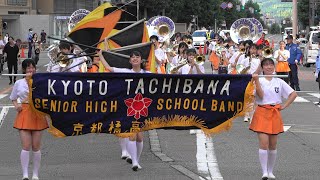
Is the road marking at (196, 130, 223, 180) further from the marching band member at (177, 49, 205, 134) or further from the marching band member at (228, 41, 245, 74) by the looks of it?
the marching band member at (228, 41, 245, 74)

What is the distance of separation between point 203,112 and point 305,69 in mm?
27413

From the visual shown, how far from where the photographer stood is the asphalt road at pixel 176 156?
985cm

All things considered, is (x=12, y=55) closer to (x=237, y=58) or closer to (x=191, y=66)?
(x=237, y=58)

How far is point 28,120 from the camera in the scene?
9086 millimetres

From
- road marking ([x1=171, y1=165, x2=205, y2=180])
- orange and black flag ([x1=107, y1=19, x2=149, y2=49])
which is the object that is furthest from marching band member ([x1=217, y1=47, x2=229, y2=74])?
road marking ([x1=171, y1=165, x2=205, y2=180])

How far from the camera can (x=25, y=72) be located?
9297mm

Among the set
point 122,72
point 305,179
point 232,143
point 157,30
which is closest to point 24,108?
point 122,72

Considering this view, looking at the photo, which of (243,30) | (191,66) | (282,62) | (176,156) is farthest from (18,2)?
(176,156)

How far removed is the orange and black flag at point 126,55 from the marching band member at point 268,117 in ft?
6.64

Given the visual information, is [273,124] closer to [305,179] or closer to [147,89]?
[305,179]

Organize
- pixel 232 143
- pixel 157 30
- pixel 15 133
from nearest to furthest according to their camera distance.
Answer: pixel 232 143
pixel 15 133
pixel 157 30

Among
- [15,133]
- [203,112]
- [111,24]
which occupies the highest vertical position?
[111,24]

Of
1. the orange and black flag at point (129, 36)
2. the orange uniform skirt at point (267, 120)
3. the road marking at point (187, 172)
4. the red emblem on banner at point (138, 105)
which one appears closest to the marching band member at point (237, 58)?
the orange and black flag at point (129, 36)

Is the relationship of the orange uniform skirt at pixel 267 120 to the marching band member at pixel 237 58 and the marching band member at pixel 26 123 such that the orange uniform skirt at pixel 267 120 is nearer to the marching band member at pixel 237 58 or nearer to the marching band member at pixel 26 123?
the marching band member at pixel 26 123
